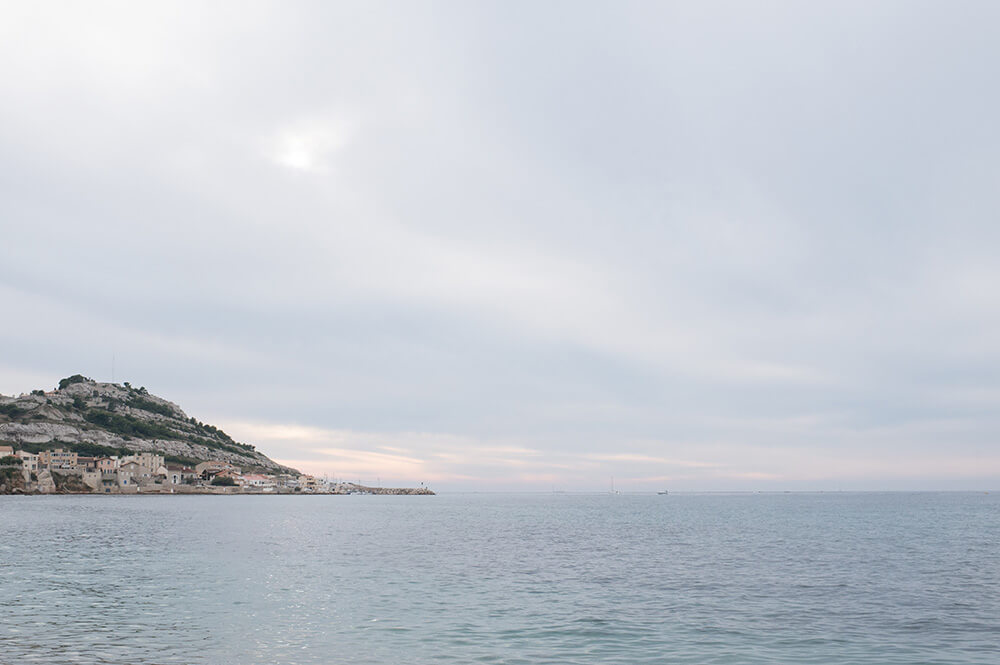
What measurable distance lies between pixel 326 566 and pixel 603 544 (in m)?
33.8

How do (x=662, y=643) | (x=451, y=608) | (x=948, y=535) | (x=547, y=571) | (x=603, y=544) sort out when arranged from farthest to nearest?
(x=948, y=535)
(x=603, y=544)
(x=547, y=571)
(x=451, y=608)
(x=662, y=643)

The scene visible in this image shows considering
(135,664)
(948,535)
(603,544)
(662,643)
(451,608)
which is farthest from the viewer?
(948,535)

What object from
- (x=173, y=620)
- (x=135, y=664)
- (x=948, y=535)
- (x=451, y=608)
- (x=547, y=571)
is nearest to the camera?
(x=135, y=664)

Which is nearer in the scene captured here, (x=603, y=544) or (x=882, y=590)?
(x=882, y=590)

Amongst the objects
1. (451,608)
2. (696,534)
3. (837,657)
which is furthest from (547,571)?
(696,534)

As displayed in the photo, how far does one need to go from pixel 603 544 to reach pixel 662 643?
48802 millimetres

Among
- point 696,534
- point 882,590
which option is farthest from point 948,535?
point 882,590

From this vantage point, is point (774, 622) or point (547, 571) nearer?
point (774, 622)

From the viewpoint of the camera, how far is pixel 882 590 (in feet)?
136

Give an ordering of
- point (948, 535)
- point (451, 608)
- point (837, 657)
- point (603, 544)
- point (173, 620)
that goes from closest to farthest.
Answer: point (837, 657)
point (173, 620)
point (451, 608)
point (603, 544)
point (948, 535)

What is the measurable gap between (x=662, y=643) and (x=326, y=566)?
3197 cm

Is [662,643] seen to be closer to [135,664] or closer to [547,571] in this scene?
[135,664]

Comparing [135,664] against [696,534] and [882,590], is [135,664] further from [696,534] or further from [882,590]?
[696,534]

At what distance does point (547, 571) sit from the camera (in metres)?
49.6
